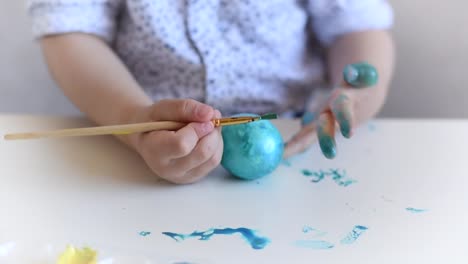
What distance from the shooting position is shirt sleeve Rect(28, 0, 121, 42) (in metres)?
0.59

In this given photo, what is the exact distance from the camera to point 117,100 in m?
0.54

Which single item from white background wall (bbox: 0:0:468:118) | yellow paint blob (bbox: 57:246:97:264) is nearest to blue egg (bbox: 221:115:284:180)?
yellow paint blob (bbox: 57:246:97:264)

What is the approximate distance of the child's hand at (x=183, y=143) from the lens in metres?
0.44

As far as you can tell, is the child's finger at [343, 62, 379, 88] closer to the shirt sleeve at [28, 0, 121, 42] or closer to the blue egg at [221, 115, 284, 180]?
the blue egg at [221, 115, 284, 180]

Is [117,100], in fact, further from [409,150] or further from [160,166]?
[409,150]

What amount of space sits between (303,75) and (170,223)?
0.97ft

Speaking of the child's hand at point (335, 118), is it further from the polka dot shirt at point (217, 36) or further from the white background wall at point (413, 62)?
the white background wall at point (413, 62)

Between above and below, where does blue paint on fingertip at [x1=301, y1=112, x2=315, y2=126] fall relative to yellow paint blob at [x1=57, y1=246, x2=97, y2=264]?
above

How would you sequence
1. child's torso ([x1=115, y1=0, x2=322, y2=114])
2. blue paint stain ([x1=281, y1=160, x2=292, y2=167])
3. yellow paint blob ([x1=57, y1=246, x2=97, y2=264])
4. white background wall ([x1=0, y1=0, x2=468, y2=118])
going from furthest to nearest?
white background wall ([x1=0, y1=0, x2=468, y2=118]) < child's torso ([x1=115, y1=0, x2=322, y2=114]) < blue paint stain ([x1=281, y1=160, x2=292, y2=167]) < yellow paint blob ([x1=57, y1=246, x2=97, y2=264])

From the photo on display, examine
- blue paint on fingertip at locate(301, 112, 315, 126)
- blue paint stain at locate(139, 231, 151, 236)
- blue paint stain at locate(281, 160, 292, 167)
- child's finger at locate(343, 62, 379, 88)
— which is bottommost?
blue paint stain at locate(139, 231, 151, 236)

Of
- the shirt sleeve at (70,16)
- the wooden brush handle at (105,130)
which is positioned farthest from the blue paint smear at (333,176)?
the shirt sleeve at (70,16)

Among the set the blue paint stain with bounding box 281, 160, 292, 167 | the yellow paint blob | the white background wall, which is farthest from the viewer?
the white background wall

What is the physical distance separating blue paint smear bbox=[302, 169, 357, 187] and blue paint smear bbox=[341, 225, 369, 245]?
0.06 m

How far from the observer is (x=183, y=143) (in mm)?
434
